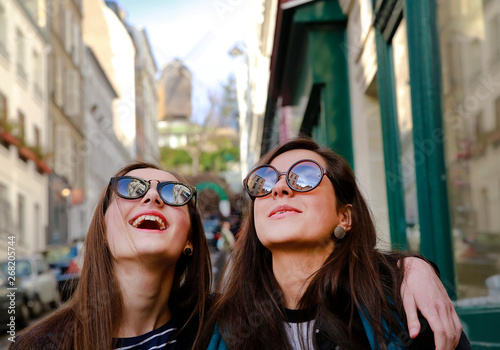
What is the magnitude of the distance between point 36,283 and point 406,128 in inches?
394

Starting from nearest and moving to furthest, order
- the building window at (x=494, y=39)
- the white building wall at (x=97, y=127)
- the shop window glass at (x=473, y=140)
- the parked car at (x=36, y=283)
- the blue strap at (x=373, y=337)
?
the blue strap at (x=373, y=337), the building window at (x=494, y=39), the shop window glass at (x=473, y=140), the parked car at (x=36, y=283), the white building wall at (x=97, y=127)

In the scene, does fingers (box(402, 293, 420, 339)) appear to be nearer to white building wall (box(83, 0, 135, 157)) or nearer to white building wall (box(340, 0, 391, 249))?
white building wall (box(340, 0, 391, 249))

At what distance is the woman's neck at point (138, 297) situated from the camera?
2992mm

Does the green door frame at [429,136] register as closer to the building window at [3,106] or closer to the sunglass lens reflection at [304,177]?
the sunglass lens reflection at [304,177]

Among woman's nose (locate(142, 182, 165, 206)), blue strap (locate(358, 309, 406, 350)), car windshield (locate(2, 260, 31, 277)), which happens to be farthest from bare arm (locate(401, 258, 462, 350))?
car windshield (locate(2, 260, 31, 277))

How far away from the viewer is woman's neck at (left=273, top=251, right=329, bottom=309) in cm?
273

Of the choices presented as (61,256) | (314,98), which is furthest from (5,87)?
(314,98)

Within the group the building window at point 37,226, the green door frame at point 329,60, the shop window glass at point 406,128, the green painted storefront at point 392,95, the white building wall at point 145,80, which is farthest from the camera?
the white building wall at point 145,80

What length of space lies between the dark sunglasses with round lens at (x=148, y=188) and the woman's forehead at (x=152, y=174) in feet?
0.20

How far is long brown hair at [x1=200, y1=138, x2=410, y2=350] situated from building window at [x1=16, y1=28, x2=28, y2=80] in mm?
24490

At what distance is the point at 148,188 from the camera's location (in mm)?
3080

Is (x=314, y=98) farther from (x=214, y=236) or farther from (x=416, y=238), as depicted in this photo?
(x=214, y=236)

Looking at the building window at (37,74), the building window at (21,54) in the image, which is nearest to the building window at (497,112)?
the building window at (21,54)

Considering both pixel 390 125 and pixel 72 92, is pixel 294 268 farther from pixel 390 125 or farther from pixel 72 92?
pixel 72 92
